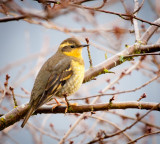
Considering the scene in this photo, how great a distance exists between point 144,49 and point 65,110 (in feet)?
5.64

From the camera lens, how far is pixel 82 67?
16.1 feet

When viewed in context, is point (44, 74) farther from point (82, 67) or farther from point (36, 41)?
point (36, 41)

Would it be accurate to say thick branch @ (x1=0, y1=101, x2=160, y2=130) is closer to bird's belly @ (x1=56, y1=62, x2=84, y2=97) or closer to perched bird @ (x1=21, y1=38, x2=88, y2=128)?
perched bird @ (x1=21, y1=38, x2=88, y2=128)

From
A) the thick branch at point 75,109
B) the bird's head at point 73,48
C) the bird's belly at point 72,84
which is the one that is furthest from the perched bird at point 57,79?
the bird's head at point 73,48

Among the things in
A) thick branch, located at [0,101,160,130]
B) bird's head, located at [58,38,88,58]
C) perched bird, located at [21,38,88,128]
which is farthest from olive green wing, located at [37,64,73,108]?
bird's head, located at [58,38,88,58]

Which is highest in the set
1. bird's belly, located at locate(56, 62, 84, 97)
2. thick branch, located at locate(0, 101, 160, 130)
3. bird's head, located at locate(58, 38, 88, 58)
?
bird's head, located at locate(58, 38, 88, 58)

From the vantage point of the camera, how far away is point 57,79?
4.50 m

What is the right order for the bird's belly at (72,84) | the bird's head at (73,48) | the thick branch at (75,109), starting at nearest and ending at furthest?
the thick branch at (75,109) < the bird's belly at (72,84) < the bird's head at (73,48)

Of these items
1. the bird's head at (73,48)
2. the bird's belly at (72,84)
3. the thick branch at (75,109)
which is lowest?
the thick branch at (75,109)

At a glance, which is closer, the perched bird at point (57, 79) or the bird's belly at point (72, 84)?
the perched bird at point (57, 79)

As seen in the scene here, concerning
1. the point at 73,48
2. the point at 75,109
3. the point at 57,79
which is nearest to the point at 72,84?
the point at 57,79

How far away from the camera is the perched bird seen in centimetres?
425

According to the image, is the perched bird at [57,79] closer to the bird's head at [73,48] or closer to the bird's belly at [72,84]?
the bird's belly at [72,84]

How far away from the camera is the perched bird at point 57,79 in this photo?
13.9 ft
